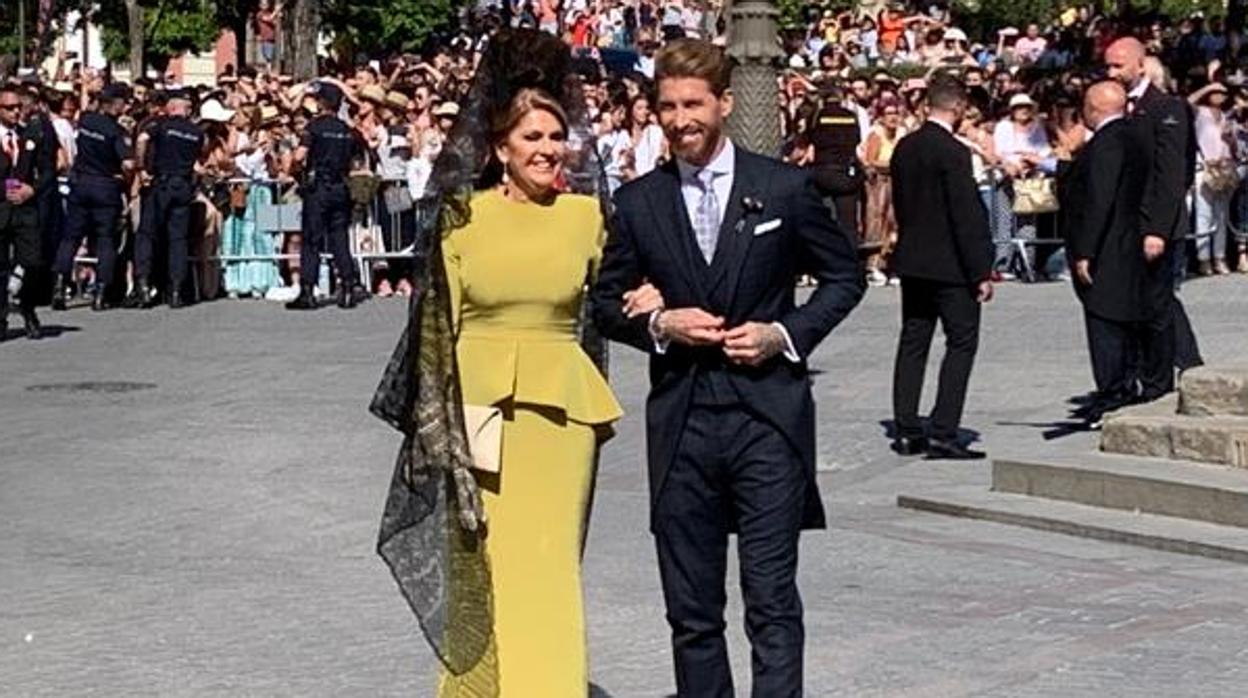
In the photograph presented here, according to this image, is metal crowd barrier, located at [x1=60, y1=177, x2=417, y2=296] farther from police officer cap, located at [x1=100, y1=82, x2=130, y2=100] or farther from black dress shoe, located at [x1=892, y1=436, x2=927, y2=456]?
black dress shoe, located at [x1=892, y1=436, x2=927, y2=456]

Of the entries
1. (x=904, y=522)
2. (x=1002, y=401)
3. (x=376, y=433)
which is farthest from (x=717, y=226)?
(x=1002, y=401)

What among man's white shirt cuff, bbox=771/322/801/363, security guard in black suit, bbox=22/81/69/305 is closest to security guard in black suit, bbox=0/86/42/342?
security guard in black suit, bbox=22/81/69/305

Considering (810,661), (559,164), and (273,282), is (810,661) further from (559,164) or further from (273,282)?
(273,282)

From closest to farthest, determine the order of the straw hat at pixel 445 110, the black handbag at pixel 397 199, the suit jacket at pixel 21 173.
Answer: the suit jacket at pixel 21 173 → the straw hat at pixel 445 110 → the black handbag at pixel 397 199

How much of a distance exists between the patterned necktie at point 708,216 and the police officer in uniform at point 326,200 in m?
16.1

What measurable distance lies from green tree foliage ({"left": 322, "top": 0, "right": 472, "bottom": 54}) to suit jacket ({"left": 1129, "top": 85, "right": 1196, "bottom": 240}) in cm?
4455

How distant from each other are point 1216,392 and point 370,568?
3.95 meters

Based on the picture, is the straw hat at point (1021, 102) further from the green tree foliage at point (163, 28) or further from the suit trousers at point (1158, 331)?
the green tree foliage at point (163, 28)

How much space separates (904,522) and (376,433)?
413 centimetres

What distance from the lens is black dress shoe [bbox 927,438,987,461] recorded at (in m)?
15.0

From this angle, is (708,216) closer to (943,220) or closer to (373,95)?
(943,220)

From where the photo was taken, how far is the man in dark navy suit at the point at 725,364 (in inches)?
309

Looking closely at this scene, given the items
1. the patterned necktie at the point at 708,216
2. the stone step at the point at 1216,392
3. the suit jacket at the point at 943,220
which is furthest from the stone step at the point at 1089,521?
the patterned necktie at the point at 708,216

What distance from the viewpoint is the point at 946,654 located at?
9.98m
